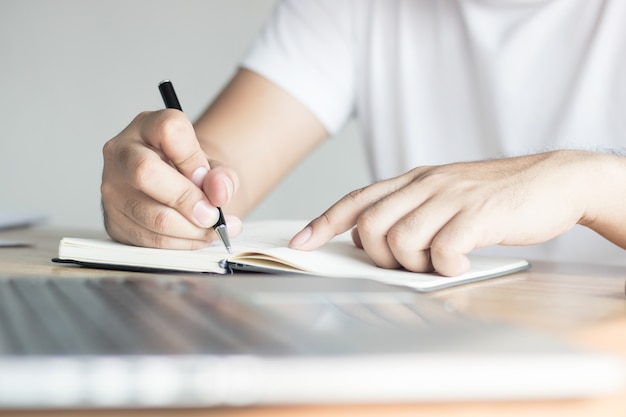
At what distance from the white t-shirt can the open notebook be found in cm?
65

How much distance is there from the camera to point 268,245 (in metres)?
0.88

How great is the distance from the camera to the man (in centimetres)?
79

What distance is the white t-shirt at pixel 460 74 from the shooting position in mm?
1451

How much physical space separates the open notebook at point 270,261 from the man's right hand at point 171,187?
33 millimetres

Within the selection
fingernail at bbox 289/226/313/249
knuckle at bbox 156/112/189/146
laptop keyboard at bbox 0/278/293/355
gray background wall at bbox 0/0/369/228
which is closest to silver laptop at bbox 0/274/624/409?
laptop keyboard at bbox 0/278/293/355

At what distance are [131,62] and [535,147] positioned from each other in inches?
94.7

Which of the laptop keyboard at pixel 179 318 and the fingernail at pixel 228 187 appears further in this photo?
the fingernail at pixel 228 187

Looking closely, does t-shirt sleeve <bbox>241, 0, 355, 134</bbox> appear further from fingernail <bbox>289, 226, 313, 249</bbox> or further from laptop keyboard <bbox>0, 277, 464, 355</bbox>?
laptop keyboard <bbox>0, 277, 464, 355</bbox>

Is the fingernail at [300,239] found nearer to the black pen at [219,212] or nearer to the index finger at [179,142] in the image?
the black pen at [219,212]

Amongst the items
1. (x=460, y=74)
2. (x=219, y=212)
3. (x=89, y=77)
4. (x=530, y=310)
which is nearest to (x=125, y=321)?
(x=530, y=310)

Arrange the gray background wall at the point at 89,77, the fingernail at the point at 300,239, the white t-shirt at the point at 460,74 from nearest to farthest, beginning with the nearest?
the fingernail at the point at 300,239 → the white t-shirt at the point at 460,74 → the gray background wall at the point at 89,77

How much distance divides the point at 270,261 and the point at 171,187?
0.62 ft

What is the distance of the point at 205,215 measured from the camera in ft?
2.94

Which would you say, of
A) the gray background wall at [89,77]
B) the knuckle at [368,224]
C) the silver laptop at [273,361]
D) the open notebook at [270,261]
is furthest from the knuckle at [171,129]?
the gray background wall at [89,77]
